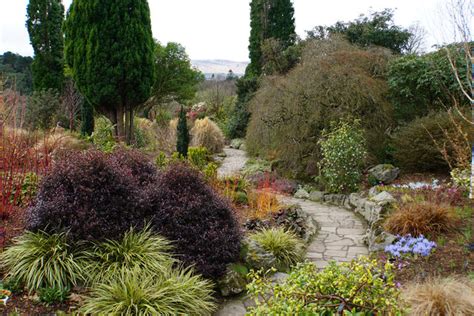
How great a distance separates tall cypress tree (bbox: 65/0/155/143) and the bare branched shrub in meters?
3.44

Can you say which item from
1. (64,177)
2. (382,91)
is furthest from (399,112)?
(64,177)

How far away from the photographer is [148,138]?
15.6 m

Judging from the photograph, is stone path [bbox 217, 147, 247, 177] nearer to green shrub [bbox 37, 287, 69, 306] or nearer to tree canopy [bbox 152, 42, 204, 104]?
tree canopy [bbox 152, 42, 204, 104]

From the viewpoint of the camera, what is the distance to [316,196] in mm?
9281

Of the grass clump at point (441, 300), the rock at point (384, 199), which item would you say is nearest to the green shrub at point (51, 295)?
the grass clump at point (441, 300)

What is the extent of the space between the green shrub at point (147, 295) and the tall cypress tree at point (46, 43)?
18046 mm

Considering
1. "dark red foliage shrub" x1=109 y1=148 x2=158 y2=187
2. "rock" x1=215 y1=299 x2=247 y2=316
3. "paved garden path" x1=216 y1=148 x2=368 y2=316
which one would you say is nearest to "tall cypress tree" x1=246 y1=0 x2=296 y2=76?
"paved garden path" x1=216 y1=148 x2=368 y2=316

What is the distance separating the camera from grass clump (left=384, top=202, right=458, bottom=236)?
5.06 m

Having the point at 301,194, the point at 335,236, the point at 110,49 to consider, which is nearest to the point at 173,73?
the point at 110,49

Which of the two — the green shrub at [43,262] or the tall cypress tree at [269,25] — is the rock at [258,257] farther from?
the tall cypress tree at [269,25]

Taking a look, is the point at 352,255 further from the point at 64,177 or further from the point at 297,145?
the point at 297,145

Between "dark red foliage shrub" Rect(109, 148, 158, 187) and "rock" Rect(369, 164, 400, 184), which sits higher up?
"dark red foliage shrub" Rect(109, 148, 158, 187)

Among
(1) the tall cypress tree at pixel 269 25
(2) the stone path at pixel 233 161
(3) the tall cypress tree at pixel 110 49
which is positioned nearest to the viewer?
(3) the tall cypress tree at pixel 110 49

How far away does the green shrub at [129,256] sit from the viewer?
3.90 meters
